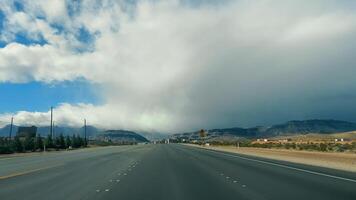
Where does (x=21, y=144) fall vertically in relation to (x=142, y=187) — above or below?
above

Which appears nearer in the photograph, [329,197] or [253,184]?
[329,197]

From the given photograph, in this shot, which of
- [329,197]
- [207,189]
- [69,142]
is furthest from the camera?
[69,142]

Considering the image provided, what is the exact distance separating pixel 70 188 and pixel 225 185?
599 centimetres

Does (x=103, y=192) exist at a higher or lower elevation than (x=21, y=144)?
lower

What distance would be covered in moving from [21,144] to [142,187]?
9293 centimetres

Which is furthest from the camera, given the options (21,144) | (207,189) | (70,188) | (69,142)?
(69,142)

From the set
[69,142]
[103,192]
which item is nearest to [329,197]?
[103,192]

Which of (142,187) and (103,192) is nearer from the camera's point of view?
(103,192)

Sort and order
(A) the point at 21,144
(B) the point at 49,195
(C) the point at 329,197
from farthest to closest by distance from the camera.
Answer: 1. (A) the point at 21,144
2. (B) the point at 49,195
3. (C) the point at 329,197

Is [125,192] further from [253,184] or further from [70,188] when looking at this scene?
[253,184]

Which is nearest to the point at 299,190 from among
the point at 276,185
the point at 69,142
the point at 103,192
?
the point at 276,185

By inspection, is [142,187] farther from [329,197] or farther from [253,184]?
[329,197]

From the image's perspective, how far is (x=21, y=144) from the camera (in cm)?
10588

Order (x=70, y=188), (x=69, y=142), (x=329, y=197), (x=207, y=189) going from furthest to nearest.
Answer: (x=69, y=142), (x=70, y=188), (x=207, y=189), (x=329, y=197)
